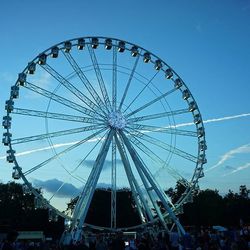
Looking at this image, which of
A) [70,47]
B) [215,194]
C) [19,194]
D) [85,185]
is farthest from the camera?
[215,194]

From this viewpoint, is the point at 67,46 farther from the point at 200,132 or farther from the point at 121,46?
the point at 200,132

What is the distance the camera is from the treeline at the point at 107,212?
8862cm

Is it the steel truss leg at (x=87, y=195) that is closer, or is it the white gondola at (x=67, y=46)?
the steel truss leg at (x=87, y=195)

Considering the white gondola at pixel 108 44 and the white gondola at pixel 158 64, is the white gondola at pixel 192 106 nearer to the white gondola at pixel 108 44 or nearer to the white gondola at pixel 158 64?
the white gondola at pixel 158 64

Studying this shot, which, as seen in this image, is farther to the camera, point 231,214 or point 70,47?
point 231,214

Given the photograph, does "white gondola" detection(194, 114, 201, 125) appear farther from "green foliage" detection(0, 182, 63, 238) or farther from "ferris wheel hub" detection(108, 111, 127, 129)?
"green foliage" detection(0, 182, 63, 238)

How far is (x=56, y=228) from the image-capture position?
8788cm

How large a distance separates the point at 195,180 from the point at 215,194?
8267cm

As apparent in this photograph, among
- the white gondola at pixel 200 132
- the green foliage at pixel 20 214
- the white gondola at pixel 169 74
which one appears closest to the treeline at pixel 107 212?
the green foliage at pixel 20 214

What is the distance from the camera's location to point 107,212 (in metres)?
89.6

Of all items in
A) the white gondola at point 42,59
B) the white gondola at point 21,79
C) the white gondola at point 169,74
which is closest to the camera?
the white gondola at point 21,79

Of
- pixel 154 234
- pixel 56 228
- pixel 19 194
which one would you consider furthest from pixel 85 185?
pixel 19 194

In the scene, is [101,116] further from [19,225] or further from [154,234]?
[19,225]

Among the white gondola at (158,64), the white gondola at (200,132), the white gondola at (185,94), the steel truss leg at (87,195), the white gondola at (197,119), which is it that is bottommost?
the steel truss leg at (87,195)
